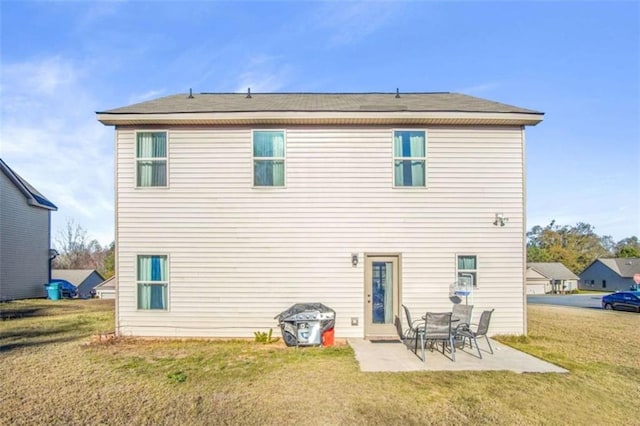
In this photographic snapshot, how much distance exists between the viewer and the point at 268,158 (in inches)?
339

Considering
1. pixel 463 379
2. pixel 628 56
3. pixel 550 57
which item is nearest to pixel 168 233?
pixel 463 379

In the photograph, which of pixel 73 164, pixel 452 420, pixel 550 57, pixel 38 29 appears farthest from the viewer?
pixel 73 164

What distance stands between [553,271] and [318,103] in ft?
175

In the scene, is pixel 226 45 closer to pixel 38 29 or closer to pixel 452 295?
pixel 38 29

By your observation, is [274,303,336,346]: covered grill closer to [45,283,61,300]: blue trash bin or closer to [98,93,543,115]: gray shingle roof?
[98,93,543,115]: gray shingle roof

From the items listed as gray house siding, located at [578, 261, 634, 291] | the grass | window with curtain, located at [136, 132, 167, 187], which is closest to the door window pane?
the grass

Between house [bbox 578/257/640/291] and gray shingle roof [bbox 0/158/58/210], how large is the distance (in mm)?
61093

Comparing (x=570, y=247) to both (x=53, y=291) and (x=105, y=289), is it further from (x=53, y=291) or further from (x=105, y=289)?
(x=53, y=291)

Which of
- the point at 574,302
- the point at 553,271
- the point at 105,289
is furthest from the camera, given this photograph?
the point at 553,271

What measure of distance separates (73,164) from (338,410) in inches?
1059

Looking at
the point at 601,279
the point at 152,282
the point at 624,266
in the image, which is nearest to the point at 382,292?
the point at 152,282

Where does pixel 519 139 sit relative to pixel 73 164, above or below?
below

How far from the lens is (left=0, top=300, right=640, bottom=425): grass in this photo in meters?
4.25

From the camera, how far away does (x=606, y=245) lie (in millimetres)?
70000
